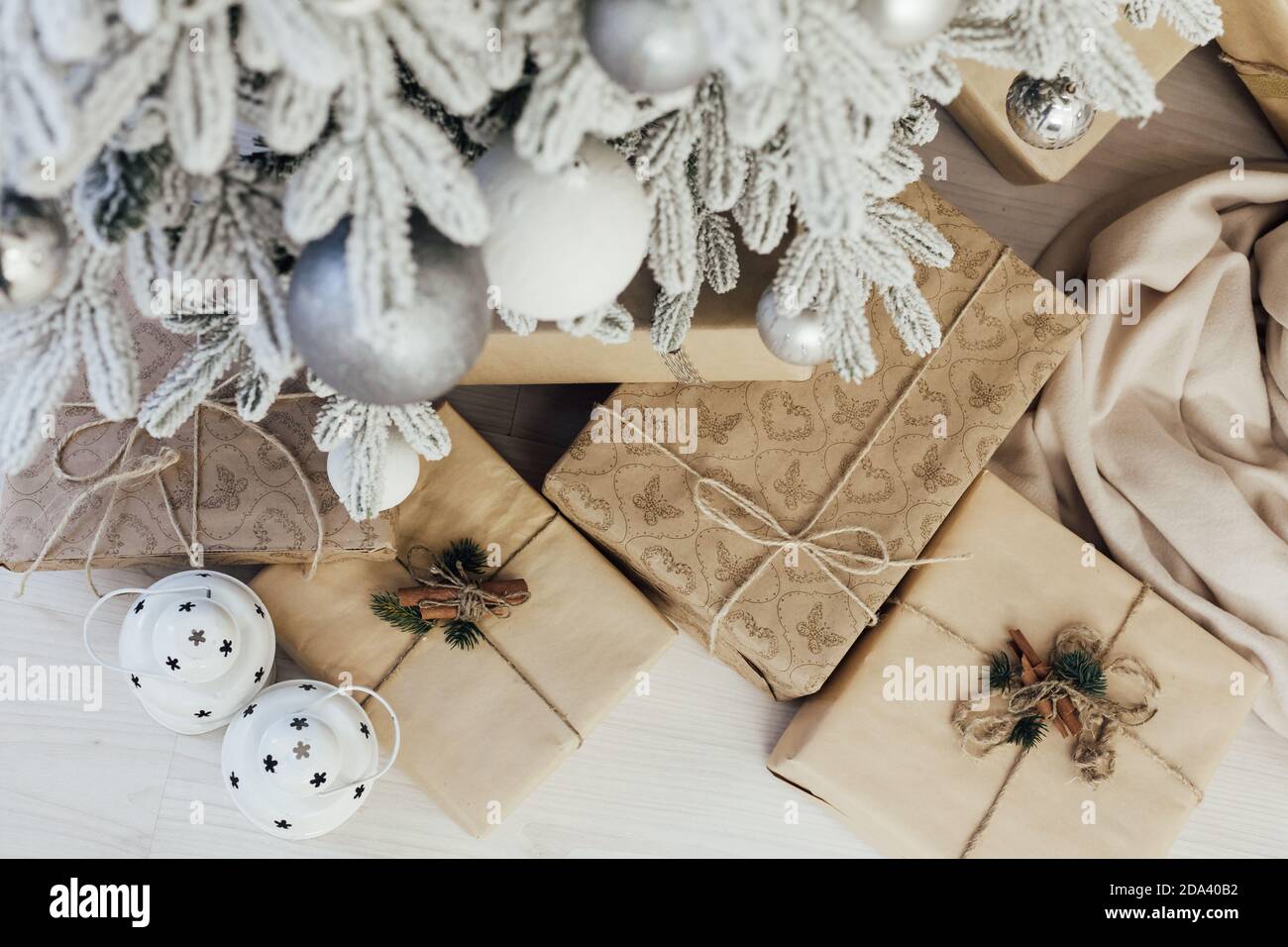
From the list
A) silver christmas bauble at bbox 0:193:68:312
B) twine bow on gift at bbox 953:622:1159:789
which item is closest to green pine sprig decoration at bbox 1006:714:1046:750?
twine bow on gift at bbox 953:622:1159:789

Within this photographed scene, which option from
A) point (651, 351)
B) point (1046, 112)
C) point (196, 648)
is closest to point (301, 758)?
point (196, 648)

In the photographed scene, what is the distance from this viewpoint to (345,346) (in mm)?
412

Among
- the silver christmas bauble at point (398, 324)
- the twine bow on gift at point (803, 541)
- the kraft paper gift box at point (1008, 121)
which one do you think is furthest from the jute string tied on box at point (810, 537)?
the silver christmas bauble at point (398, 324)

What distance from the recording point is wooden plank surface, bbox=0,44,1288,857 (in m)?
0.92

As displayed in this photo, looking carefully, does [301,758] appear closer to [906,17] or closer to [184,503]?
[184,503]

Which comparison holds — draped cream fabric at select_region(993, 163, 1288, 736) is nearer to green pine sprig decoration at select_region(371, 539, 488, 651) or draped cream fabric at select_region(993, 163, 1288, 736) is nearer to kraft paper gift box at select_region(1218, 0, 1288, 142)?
kraft paper gift box at select_region(1218, 0, 1288, 142)

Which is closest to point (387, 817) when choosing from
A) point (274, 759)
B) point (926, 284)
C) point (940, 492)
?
point (274, 759)

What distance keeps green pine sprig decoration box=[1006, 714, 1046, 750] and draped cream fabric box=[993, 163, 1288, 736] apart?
0.70ft

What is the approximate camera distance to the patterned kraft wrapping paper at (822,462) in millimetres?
854

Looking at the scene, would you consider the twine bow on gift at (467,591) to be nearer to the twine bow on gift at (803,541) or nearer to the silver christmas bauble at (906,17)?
the twine bow on gift at (803,541)

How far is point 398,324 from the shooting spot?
395mm

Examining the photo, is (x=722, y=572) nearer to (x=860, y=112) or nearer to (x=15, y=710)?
(x=860, y=112)

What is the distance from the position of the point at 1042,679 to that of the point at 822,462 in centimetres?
29
